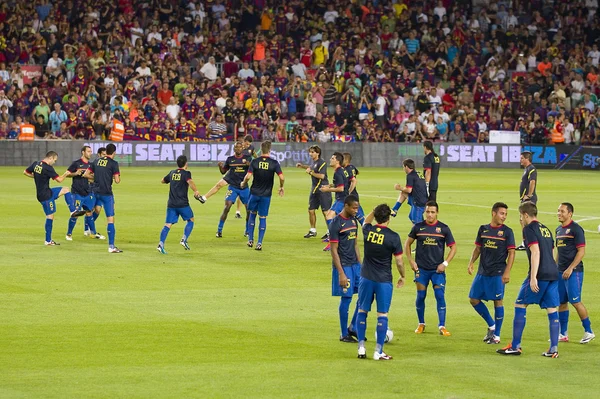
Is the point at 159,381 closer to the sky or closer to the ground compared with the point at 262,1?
closer to the ground

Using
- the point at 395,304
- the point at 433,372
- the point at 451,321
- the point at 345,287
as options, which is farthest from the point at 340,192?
the point at 433,372

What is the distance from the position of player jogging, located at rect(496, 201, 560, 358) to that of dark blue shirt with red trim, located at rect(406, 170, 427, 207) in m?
11.7

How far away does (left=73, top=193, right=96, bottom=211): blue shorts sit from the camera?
82.3 feet

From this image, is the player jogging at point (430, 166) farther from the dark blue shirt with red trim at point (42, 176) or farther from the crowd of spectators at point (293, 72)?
the crowd of spectators at point (293, 72)

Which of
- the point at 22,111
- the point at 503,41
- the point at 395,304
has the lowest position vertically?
the point at 395,304

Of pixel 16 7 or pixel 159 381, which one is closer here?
pixel 159 381

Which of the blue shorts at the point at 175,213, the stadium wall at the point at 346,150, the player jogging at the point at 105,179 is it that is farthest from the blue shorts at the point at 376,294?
the stadium wall at the point at 346,150

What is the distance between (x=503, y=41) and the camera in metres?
59.2

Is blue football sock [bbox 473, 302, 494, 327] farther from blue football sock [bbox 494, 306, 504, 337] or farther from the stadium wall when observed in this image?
the stadium wall

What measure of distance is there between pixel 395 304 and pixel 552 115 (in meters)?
37.1

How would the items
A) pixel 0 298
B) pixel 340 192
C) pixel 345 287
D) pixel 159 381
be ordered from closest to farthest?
pixel 159 381 < pixel 345 287 < pixel 0 298 < pixel 340 192

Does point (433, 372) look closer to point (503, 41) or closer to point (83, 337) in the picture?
point (83, 337)

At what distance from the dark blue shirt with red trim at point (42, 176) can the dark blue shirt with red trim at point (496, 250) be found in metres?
12.2

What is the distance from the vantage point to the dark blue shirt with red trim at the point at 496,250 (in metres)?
14.5
